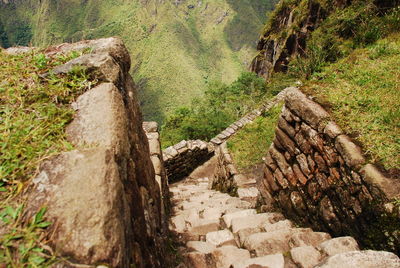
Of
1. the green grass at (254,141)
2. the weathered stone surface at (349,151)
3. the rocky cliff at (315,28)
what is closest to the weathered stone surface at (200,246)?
the weathered stone surface at (349,151)

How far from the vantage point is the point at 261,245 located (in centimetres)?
252

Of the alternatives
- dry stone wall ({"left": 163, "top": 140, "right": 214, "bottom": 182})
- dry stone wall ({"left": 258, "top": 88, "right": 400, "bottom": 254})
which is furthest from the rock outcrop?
dry stone wall ({"left": 258, "top": 88, "right": 400, "bottom": 254})

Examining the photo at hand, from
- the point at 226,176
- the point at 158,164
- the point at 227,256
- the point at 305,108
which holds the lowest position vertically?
the point at 227,256

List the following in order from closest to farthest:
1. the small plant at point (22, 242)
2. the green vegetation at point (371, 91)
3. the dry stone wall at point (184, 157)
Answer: the small plant at point (22, 242) < the green vegetation at point (371, 91) < the dry stone wall at point (184, 157)

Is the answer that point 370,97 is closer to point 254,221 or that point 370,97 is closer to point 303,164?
point 303,164

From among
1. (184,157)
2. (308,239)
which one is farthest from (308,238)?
(184,157)

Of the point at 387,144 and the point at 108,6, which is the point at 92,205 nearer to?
the point at 387,144

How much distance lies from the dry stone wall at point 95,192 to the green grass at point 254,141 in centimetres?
594

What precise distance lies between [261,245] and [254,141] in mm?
6231

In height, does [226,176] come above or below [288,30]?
below

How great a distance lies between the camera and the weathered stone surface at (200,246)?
2728 mm

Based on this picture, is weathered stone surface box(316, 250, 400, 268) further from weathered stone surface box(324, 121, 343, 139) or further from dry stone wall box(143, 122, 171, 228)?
dry stone wall box(143, 122, 171, 228)

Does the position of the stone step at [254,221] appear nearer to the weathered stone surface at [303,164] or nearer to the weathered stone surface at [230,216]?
the weathered stone surface at [230,216]

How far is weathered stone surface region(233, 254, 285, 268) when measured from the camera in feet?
6.99
